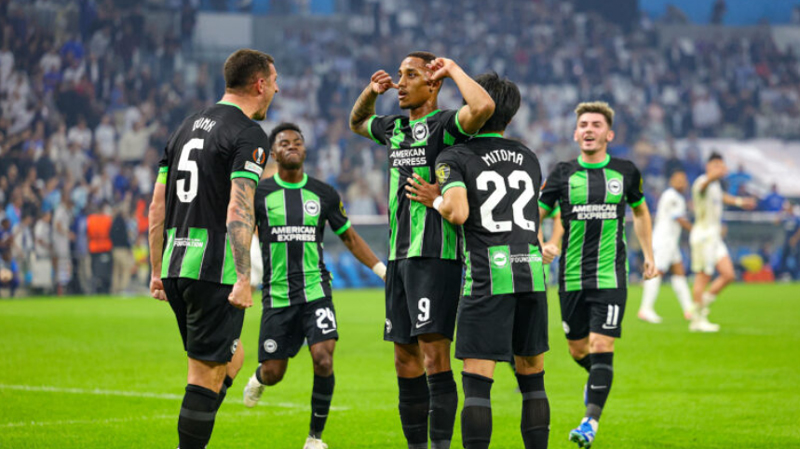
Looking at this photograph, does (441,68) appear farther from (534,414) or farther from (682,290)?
(682,290)

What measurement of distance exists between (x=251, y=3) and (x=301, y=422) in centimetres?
2771

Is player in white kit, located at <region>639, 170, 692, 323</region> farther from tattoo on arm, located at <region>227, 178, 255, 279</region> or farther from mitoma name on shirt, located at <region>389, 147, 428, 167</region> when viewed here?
tattoo on arm, located at <region>227, 178, 255, 279</region>

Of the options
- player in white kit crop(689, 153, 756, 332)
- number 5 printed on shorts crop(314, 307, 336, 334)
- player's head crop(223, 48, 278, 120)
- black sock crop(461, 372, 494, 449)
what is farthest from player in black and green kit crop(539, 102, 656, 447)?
player in white kit crop(689, 153, 756, 332)

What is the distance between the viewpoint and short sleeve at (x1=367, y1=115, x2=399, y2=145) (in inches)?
243

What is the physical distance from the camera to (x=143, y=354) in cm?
1238

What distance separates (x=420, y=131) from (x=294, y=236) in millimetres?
2043

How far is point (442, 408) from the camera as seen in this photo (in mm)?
5676

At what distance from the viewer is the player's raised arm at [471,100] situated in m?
5.38

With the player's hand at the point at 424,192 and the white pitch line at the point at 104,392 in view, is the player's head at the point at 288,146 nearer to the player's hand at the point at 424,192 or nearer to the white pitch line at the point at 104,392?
the player's hand at the point at 424,192

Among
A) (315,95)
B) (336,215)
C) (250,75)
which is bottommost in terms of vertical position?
(336,215)

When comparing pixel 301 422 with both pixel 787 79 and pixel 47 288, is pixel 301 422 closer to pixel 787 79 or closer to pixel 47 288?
pixel 47 288

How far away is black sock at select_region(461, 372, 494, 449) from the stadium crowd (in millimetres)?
15812

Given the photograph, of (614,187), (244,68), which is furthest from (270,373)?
(614,187)

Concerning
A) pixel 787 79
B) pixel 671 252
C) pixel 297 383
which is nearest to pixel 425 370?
pixel 297 383
